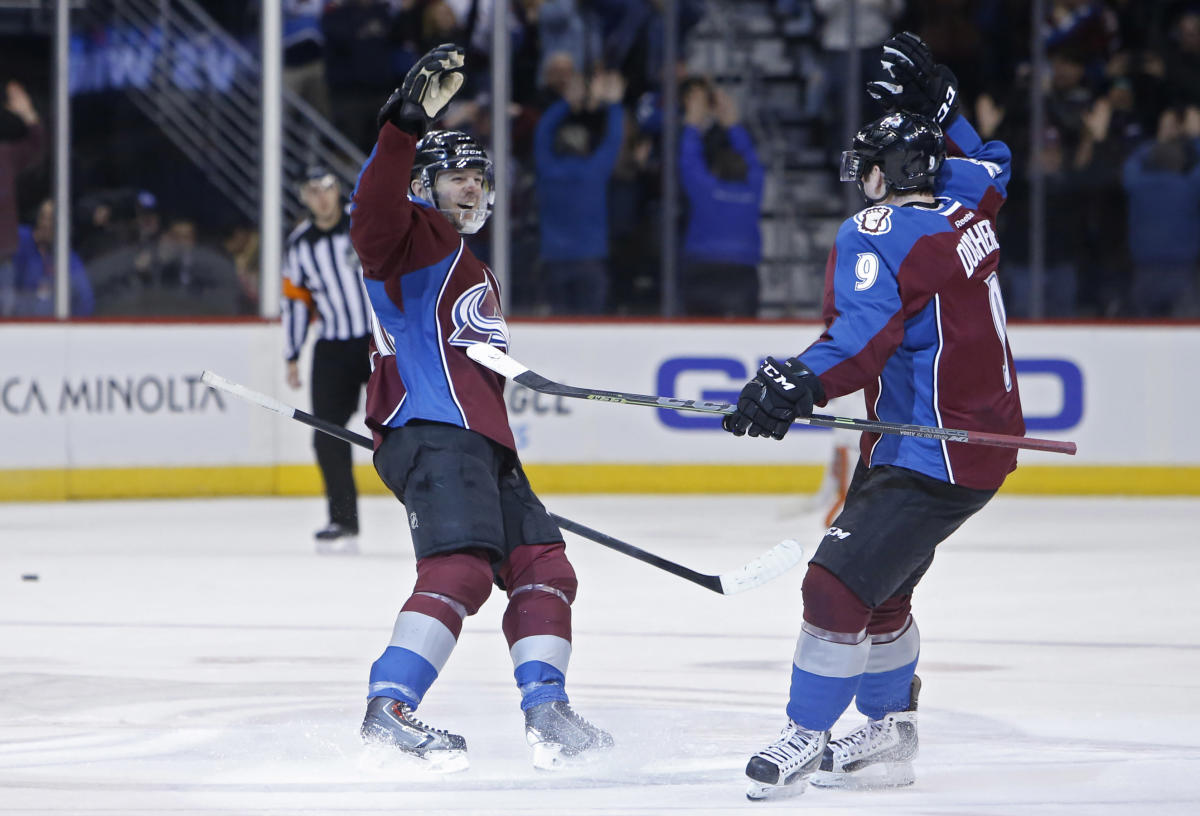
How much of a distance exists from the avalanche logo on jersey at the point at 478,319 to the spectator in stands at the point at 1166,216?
6902 millimetres

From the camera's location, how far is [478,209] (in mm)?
3898

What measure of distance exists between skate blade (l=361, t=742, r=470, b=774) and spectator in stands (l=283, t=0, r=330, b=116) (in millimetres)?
6889

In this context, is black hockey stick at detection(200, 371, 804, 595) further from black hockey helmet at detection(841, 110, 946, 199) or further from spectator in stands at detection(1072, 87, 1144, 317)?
spectator in stands at detection(1072, 87, 1144, 317)

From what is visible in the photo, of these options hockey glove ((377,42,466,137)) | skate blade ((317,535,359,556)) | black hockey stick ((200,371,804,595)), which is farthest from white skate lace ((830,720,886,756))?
skate blade ((317,535,359,556))

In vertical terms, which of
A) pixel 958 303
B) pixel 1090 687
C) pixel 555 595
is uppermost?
pixel 958 303

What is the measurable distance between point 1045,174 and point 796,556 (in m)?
6.97

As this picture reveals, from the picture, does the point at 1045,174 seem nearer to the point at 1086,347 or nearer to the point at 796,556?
the point at 1086,347

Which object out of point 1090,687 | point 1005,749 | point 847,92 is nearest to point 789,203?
point 847,92

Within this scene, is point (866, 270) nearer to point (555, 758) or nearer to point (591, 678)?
point (555, 758)

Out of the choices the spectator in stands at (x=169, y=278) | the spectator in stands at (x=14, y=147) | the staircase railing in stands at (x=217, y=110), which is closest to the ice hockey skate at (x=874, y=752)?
the spectator in stands at (x=169, y=278)

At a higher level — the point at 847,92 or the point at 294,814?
the point at 847,92

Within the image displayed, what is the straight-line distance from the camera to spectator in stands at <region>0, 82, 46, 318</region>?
31.8 ft

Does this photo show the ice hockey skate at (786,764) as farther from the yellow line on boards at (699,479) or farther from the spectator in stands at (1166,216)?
the spectator in stands at (1166,216)

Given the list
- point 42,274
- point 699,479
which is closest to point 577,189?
point 699,479
